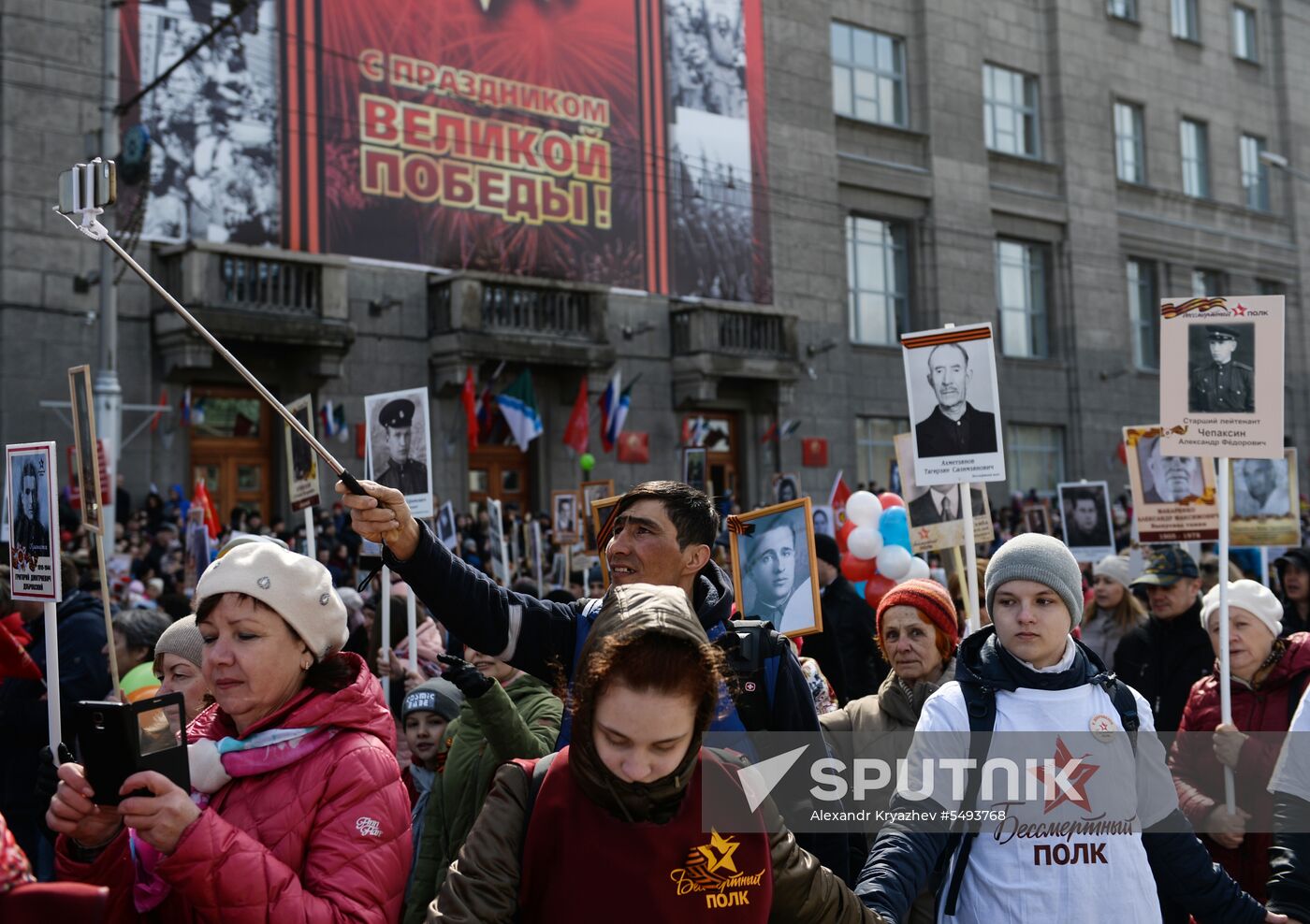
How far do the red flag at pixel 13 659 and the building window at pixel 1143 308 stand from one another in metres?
→ 28.6

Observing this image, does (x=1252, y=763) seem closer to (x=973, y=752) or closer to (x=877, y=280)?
(x=973, y=752)

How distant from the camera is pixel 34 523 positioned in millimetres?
5082

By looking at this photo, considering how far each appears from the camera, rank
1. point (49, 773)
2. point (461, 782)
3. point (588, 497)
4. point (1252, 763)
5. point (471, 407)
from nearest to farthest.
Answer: point (49, 773) → point (461, 782) → point (1252, 763) → point (588, 497) → point (471, 407)

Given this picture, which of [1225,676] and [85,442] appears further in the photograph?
[85,442]

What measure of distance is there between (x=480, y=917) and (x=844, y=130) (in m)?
24.9

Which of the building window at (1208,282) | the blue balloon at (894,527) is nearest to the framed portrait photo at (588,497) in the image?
the blue balloon at (894,527)

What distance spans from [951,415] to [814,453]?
17.9 m

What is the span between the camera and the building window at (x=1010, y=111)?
28.2m

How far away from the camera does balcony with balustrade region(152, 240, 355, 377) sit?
16953 mm

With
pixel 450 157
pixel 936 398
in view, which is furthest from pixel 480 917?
pixel 450 157

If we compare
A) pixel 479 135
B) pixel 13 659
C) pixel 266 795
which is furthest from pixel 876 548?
pixel 479 135

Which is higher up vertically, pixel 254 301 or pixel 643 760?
pixel 254 301

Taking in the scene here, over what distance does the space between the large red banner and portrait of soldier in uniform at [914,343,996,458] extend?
13153 mm

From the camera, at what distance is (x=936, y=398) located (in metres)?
6.48
